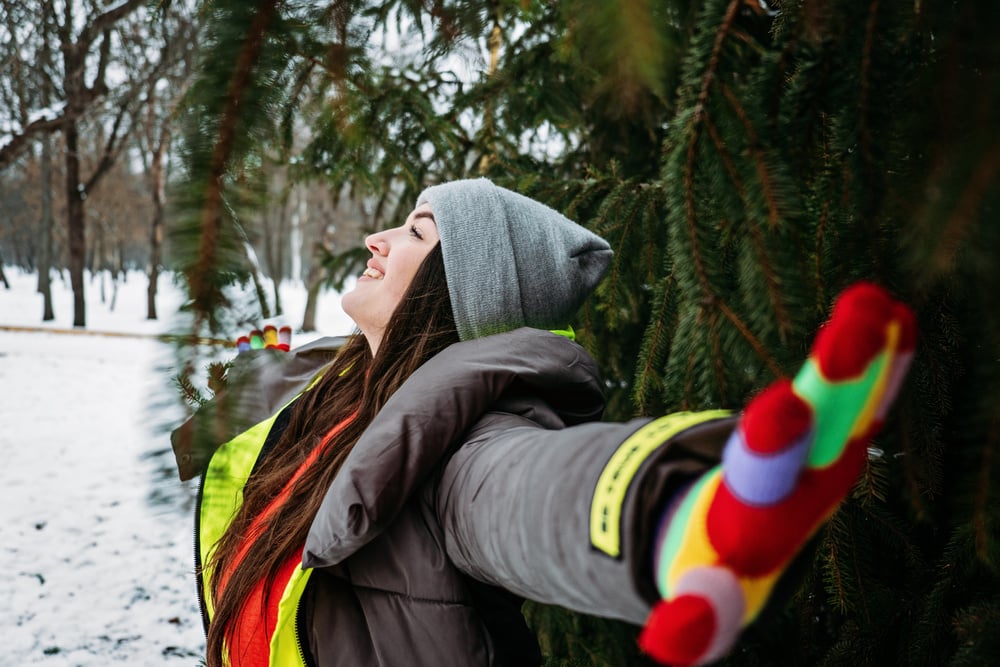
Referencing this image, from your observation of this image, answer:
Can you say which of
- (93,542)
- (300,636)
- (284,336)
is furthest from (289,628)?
(93,542)

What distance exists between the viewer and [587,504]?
1.77ft

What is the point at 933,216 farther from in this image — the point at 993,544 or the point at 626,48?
the point at 993,544

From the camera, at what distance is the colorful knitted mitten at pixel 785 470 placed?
14.3 inches

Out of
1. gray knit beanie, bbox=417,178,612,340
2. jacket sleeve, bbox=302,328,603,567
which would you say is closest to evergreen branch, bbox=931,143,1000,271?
jacket sleeve, bbox=302,328,603,567

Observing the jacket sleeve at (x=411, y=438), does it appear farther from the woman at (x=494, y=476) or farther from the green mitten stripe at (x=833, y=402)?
the green mitten stripe at (x=833, y=402)

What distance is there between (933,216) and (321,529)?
87 cm

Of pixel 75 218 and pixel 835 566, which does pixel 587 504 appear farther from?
pixel 75 218

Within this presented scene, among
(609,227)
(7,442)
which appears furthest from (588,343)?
(7,442)

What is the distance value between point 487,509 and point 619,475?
0.26 m

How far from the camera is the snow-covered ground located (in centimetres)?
73

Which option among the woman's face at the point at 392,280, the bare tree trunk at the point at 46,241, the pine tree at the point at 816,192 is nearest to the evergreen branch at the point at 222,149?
the pine tree at the point at 816,192

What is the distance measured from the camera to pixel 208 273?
66cm

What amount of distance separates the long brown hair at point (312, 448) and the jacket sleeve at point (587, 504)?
52 cm

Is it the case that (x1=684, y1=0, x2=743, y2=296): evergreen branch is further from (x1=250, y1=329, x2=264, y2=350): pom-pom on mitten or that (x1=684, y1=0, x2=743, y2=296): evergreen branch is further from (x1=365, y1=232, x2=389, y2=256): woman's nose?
(x1=365, y1=232, x2=389, y2=256): woman's nose
